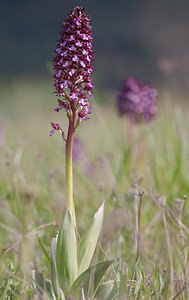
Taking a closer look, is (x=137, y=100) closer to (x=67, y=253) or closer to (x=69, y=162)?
(x=69, y=162)

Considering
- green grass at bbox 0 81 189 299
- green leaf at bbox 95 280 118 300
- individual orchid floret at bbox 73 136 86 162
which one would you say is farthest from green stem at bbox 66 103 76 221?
individual orchid floret at bbox 73 136 86 162

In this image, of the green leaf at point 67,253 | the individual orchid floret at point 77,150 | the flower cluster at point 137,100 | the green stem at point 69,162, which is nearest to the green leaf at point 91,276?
the green leaf at point 67,253

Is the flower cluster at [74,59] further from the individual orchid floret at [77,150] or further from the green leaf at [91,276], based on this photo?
the individual orchid floret at [77,150]

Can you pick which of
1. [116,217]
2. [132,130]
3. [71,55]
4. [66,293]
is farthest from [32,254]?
[132,130]

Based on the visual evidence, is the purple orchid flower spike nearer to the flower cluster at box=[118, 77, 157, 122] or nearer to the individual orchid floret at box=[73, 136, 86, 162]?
the flower cluster at box=[118, 77, 157, 122]

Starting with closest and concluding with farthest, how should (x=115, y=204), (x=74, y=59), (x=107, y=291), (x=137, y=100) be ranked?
(x=74, y=59)
(x=107, y=291)
(x=115, y=204)
(x=137, y=100)

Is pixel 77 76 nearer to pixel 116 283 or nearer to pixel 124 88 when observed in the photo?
pixel 116 283

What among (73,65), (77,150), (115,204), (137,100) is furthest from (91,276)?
(77,150)
